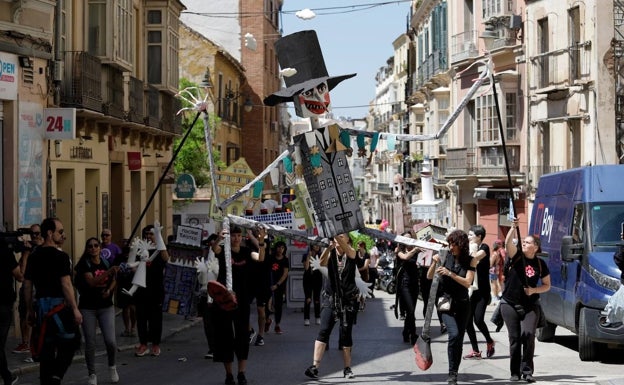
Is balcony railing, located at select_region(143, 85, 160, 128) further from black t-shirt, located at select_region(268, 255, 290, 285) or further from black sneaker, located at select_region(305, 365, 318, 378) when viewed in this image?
black sneaker, located at select_region(305, 365, 318, 378)

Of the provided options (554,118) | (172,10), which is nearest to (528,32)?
(554,118)

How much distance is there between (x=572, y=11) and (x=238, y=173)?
1440cm

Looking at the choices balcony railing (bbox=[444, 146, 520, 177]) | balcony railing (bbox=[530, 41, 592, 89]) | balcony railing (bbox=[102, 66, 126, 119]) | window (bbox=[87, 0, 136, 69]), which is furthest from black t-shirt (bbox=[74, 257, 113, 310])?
balcony railing (bbox=[444, 146, 520, 177])

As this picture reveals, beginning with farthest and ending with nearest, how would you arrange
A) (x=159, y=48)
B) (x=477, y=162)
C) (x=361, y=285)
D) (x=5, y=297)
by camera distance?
(x=477, y=162) → (x=159, y=48) → (x=361, y=285) → (x=5, y=297)

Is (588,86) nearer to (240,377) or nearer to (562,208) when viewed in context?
(562,208)

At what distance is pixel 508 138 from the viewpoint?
1523 inches

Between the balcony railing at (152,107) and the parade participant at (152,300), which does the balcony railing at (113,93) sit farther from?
the parade participant at (152,300)

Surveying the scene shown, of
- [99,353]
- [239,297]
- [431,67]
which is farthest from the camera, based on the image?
[431,67]

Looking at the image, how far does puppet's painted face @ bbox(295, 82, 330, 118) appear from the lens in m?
13.5

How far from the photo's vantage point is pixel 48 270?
11.4 metres

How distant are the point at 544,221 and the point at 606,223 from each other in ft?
9.58

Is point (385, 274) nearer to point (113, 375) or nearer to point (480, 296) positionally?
point (480, 296)

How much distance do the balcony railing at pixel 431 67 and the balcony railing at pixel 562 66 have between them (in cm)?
1191

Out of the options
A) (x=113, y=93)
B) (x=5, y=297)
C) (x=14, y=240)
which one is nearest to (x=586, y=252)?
(x=14, y=240)
